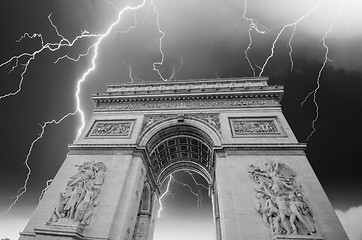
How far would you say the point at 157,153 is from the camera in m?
15.1

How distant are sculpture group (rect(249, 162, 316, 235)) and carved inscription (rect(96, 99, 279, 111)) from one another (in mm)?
5183

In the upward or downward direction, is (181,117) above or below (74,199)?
above

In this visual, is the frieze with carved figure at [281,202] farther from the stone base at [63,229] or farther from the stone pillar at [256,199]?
the stone base at [63,229]

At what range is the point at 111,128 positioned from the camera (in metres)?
14.1

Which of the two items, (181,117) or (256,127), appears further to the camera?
(181,117)

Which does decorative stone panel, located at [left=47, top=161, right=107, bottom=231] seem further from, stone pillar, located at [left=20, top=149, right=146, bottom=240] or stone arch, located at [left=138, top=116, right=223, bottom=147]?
stone arch, located at [left=138, top=116, right=223, bottom=147]

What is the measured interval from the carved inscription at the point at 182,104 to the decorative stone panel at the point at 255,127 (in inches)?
54.6

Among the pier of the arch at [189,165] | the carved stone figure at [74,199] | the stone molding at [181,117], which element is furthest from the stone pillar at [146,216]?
the carved stone figure at [74,199]

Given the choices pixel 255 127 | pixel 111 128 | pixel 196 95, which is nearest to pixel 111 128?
pixel 111 128

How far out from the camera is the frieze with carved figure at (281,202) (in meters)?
8.09

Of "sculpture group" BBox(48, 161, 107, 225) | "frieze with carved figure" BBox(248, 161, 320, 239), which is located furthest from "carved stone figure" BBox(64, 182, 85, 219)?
"frieze with carved figure" BBox(248, 161, 320, 239)

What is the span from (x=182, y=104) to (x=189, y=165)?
6047mm

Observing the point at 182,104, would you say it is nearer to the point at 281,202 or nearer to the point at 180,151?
the point at 180,151

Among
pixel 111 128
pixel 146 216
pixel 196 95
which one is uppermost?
pixel 196 95
